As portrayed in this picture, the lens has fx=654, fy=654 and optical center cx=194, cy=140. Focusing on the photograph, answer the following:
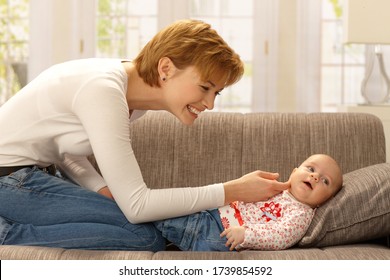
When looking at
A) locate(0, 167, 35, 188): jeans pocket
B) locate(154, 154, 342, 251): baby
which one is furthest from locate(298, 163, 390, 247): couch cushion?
locate(0, 167, 35, 188): jeans pocket

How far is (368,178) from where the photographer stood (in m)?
2.26

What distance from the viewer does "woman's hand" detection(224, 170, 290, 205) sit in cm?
213

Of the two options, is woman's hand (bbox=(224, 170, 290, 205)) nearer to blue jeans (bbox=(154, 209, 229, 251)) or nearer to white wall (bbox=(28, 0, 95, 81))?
blue jeans (bbox=(154, 209, 229, 251))

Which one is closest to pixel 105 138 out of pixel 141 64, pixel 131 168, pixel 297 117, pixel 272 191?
pixel 131 168

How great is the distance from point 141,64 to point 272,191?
621 millimetres

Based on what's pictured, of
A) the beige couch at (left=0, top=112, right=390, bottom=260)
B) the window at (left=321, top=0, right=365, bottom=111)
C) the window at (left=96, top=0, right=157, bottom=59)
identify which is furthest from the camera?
the window at (left=96, top=0, right=157, bottom=59)

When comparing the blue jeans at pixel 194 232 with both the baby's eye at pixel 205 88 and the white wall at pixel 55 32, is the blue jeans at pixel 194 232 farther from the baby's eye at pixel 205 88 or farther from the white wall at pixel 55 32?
the white wall at pixel 55 32

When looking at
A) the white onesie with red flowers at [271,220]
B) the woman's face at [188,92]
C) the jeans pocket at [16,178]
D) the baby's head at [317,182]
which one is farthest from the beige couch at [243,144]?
the jeans pocket at [16,178]

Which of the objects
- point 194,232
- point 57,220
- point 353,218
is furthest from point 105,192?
point 353,218

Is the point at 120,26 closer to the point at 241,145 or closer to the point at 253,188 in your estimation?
the point at 241,145

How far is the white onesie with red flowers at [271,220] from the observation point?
6.88ft

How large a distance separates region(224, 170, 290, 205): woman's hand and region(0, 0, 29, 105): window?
2899mm

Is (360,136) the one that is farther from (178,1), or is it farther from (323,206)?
(178,1)

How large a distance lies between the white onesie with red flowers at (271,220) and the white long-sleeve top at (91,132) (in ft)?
0.46
